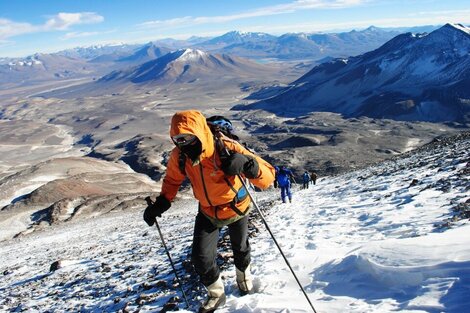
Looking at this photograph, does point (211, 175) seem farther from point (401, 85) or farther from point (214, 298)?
point (401, 85)

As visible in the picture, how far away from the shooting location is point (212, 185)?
523cm

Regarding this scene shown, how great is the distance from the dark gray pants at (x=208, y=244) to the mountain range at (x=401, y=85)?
11597cm

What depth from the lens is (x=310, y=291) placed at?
5.55 meters

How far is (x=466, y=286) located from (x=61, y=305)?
749 centimetres

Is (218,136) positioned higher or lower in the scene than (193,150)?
higher

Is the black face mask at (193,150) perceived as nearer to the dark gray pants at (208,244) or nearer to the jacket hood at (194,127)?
the jacket hood at (194,127)

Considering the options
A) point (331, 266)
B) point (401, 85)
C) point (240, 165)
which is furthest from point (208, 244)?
point (401, 85)

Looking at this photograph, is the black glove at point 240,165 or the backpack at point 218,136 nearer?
the black glove at point 240,165

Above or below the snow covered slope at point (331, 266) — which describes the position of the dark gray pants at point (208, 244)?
above

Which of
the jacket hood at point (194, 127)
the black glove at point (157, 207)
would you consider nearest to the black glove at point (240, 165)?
the jacket hood at point (194, 127)

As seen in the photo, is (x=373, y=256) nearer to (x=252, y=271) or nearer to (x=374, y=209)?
(x=252, y=271)

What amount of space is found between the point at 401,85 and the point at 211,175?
164319 millimetres

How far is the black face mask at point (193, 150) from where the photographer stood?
4.91 meters

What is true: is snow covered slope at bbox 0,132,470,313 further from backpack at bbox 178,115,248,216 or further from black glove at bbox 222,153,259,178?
black glove at bbox 222,153,259,178
